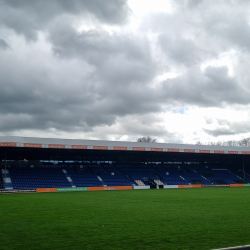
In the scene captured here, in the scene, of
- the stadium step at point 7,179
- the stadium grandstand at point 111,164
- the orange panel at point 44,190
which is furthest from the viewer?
the stadium grandstand at point 111,164

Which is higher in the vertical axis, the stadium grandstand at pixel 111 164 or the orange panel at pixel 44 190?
the stadium grandstand at pixel 111 164

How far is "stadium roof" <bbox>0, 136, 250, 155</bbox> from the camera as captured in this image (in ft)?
134

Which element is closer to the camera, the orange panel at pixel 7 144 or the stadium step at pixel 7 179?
the orange panel at pixel 7 144

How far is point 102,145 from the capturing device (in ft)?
153

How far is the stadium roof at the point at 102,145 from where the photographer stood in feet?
134

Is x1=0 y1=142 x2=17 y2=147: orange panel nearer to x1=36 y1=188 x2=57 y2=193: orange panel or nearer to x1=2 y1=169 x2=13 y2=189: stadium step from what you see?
x1=2 y1=169 x2=13 y2=189: stadium step

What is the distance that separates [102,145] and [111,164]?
1245cm

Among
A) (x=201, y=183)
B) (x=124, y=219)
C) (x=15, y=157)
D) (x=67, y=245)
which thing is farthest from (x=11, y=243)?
(x=201, y=183)

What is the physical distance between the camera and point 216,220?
483 inches

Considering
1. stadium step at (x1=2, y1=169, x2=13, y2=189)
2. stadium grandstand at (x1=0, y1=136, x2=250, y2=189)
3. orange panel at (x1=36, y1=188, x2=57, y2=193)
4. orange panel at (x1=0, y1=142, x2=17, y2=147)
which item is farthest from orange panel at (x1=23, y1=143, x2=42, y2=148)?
orange panel at (x1=36, y1=188, x2=57, y2=193)

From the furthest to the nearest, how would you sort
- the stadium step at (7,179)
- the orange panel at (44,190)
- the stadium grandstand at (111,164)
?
the stadium grandstand at (111,164), the stadium step at (7,179), the orange panel at (44,190)

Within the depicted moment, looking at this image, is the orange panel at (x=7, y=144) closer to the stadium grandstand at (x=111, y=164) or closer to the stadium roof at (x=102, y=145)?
the stadium roof at (x=102, y=145)

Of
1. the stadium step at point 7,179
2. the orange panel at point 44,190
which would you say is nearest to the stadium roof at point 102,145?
the stadium step at point 7,179

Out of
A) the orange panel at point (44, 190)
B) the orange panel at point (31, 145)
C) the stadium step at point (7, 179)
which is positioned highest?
the orange panel at point (31, 145)
